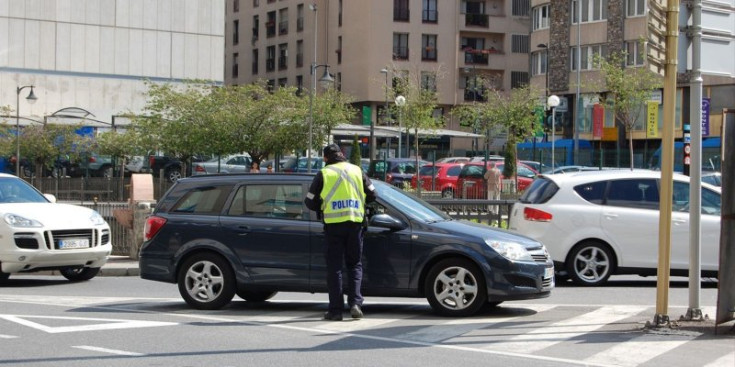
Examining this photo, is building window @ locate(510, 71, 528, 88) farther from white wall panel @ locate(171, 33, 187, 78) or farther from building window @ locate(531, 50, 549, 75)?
white wall panel @ locate(171, 33, 187, 78)

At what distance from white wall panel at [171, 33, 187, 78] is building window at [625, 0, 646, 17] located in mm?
23880

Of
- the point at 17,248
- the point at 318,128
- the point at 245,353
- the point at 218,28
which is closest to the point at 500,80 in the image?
the point at 218,28

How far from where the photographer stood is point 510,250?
483 inches

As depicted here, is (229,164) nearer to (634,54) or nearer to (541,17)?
(634,54)

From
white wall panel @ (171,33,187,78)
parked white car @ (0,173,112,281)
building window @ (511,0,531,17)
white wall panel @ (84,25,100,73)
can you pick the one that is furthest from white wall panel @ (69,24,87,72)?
parked white car @ (0,173,112,281)

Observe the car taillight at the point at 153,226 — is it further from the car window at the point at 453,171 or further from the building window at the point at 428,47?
the building window at the point at 428,47

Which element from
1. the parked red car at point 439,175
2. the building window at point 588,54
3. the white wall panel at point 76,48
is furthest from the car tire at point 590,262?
the building window at point 588,54

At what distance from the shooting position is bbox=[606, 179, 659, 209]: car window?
1683 centimetres

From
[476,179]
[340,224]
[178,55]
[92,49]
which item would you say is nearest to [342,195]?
[340,224]

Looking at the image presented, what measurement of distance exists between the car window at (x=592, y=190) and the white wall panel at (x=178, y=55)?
48021 mm

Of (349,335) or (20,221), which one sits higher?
(20,221)

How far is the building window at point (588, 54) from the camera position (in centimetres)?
6548

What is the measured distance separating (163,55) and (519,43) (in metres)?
30.7

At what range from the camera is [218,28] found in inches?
2549
